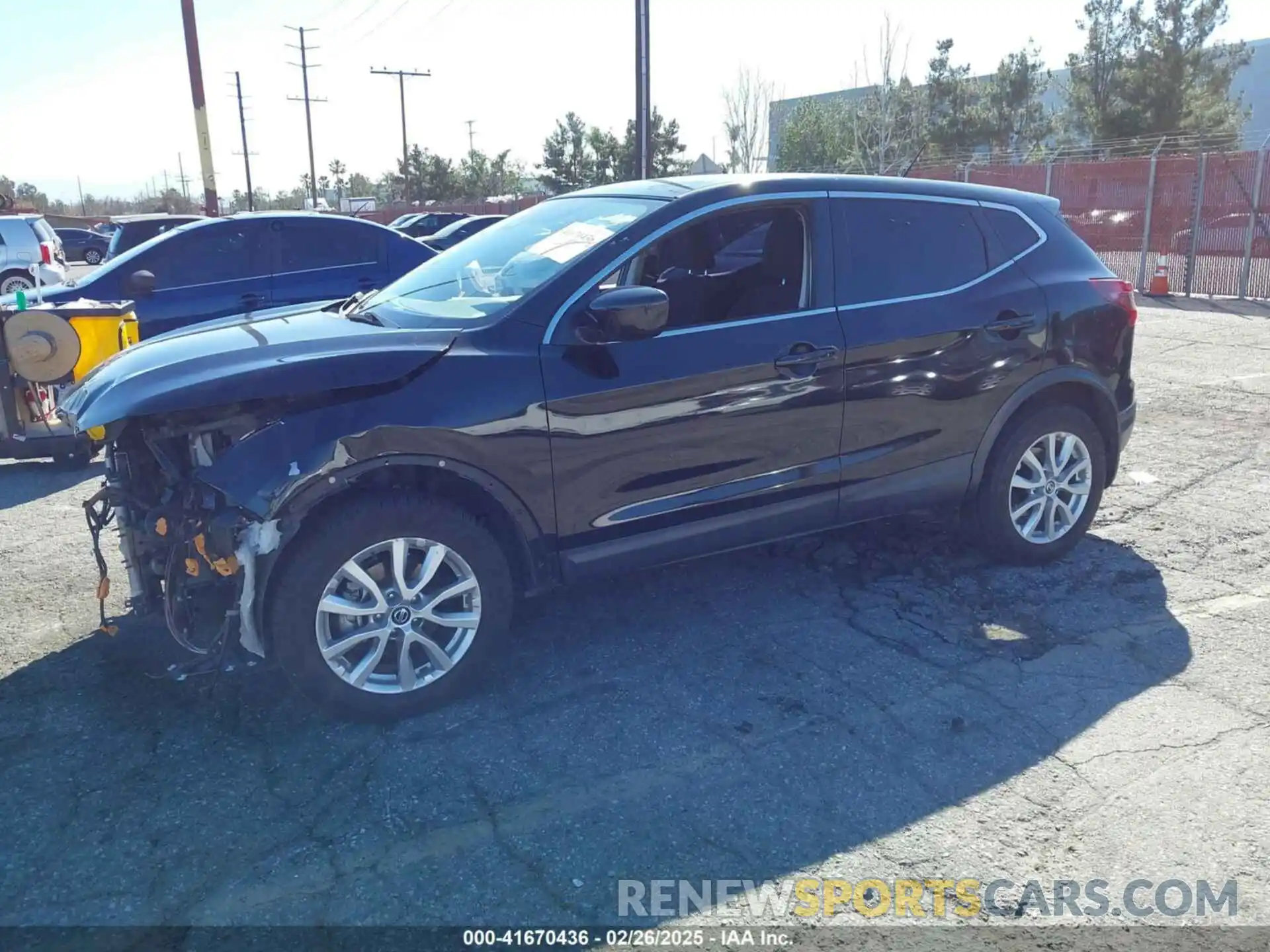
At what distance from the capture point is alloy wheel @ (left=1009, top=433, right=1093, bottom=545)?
4.85 metres

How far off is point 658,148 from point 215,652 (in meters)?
41.8

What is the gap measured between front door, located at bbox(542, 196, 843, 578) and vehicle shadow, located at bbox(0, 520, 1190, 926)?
533 millimetres

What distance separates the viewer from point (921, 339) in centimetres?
444

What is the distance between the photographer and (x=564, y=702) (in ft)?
12.5

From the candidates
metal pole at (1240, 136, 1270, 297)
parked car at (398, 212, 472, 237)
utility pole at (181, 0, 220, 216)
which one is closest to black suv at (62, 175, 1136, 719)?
metal pole at (1240, 136, 1270, 297)

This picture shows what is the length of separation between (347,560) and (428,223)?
81.7 feet

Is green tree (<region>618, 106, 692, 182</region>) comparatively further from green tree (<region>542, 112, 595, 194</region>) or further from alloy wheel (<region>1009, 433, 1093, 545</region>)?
alloy wheel (<region>1009, 433, 1093, 545</region>)

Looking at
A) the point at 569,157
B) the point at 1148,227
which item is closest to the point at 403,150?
the point at 569,157

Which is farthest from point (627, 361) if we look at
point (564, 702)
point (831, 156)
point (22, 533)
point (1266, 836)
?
point (831, 156)

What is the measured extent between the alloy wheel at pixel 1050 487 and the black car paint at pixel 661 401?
26 cm

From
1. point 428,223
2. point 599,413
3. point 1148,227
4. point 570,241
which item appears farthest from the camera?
point 428,223

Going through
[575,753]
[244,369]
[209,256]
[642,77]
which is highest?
[642,77]

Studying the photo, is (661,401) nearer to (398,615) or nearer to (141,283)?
(398,615)

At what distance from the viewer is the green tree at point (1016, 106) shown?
1629 inches
